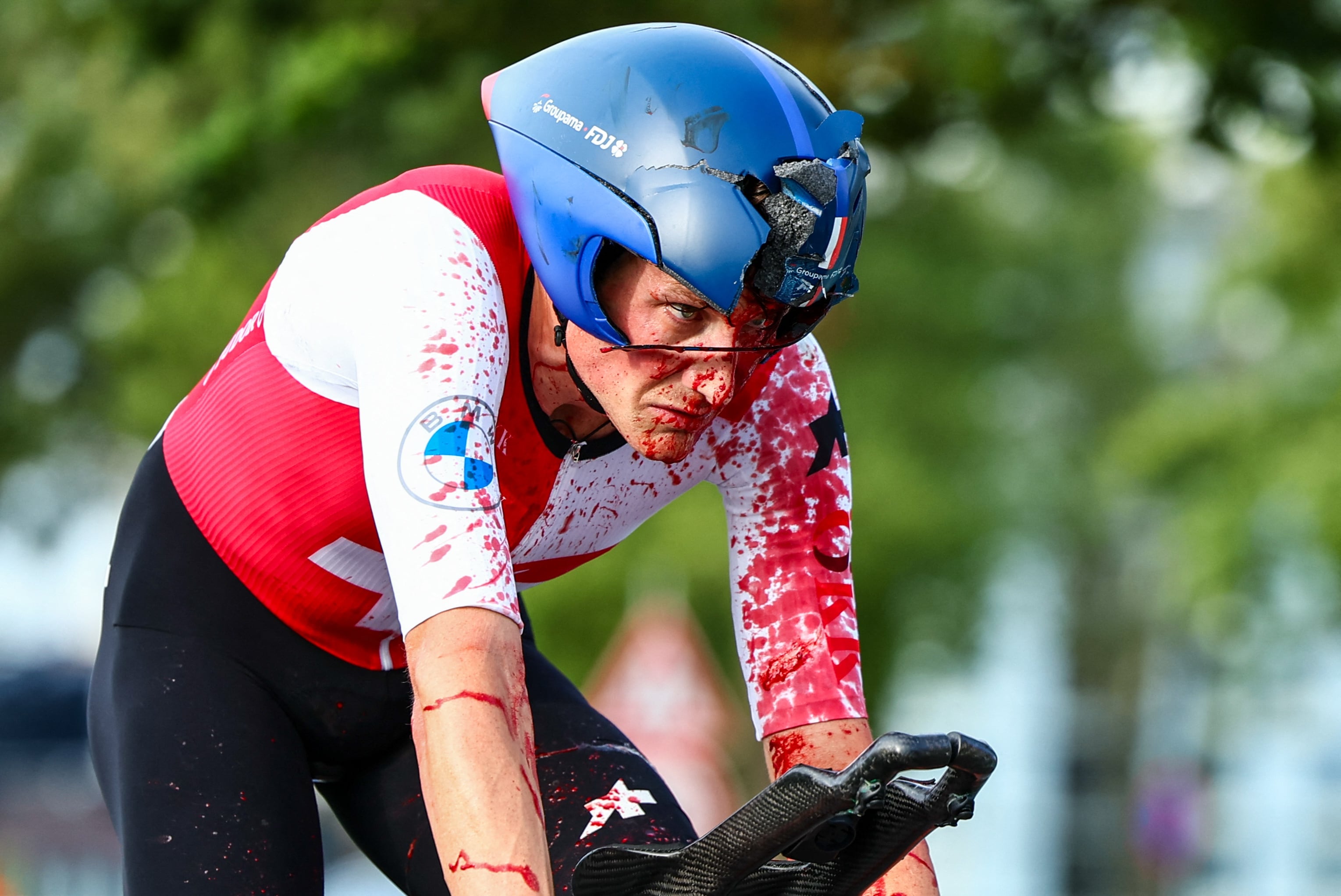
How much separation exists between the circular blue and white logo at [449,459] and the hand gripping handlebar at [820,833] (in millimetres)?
502

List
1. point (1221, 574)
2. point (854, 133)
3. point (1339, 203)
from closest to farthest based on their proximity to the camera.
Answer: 1. point (854, 133)
2. point (1339, 203)
3. point (1221, 574)

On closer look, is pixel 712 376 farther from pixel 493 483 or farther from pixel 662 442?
pixel 493 483

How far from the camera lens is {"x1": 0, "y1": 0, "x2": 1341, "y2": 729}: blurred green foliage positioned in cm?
802

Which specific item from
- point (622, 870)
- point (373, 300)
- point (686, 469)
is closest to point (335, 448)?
point (373, 300)

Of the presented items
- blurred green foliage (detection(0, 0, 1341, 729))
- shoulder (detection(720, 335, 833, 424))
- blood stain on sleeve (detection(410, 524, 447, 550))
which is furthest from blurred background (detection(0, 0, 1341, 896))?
blood stain on sleeve (detection(410, 524, 447, 550))

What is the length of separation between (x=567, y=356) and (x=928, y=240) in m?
19.7

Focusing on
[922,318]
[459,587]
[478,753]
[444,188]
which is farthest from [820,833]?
[922,318]

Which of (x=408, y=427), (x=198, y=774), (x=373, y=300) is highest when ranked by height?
(x=373, y=300)

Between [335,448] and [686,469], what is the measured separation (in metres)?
0.68

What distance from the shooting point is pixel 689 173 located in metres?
2.51

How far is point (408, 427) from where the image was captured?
230 centimetres

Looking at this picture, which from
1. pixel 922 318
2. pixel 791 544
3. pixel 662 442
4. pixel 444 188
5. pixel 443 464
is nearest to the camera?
pixel 443 464

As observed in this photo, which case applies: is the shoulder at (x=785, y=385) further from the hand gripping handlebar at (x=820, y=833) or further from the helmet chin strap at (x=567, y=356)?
the hand gripping handlebar at (x=820, y=833)

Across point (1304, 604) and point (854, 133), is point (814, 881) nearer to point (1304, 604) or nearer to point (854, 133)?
point (854, 133)
